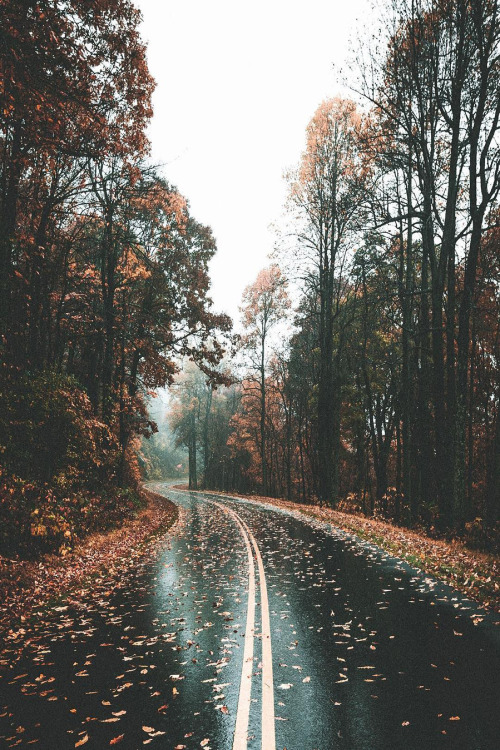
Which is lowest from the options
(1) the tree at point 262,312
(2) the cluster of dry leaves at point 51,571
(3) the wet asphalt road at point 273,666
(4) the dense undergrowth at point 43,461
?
(2) the cluster of dry leaves at point 51,571

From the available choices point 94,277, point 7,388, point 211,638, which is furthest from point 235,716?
point 94,277

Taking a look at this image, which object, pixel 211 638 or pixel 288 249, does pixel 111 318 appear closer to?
pixel 288 249

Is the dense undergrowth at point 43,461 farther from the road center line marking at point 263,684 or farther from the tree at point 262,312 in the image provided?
the tree at point 262,312

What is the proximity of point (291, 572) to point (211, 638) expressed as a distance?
3.69m

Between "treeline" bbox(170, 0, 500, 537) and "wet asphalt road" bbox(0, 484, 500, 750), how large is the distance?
267 inches

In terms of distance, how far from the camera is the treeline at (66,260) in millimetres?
7117

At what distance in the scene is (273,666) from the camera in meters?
5.02

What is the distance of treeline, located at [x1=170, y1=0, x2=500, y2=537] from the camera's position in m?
12.0

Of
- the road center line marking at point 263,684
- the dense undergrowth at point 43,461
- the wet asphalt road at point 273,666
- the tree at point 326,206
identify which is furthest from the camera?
the tree at point 326,206

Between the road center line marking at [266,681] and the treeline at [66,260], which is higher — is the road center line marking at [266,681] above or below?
below

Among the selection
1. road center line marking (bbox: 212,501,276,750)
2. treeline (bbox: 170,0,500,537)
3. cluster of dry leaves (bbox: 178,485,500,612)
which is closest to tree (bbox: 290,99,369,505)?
treeline (bbox: 170,0,500,537)

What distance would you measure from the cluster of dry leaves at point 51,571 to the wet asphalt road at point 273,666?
0.53m

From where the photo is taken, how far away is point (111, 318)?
17.7m

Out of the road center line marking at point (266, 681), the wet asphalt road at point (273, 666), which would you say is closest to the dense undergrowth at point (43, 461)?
the wet asphalt road at point (273, 666)
